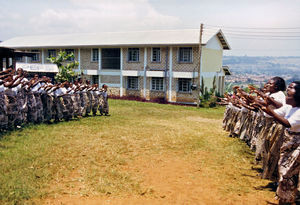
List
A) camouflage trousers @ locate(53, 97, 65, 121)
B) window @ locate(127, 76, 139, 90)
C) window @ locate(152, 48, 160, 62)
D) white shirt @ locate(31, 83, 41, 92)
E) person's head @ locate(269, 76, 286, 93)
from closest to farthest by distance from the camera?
person's head @ locate(269, 76, 286, 93), white shirt @ locate(31, 83, 41, 92), camouflage trousers @ locate(53, 97, 65, 121), window @ locate(152, 48, 160, 62), window @ locate(127, 76, 139, 90)

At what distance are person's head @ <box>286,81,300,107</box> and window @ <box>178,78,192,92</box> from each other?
18560mm

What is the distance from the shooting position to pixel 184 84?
23578 mm

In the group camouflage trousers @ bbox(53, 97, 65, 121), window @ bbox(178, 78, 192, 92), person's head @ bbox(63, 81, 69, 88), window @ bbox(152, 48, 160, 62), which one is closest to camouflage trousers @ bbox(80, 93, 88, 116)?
person's head @ bbox(63, 81, 69, 88)

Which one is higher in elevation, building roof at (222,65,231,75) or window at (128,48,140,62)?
→ window at (128,48,140,62)

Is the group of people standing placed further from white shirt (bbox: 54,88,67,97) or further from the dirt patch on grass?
white shirt (bbox: 54,88,67,97)

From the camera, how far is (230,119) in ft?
36.1

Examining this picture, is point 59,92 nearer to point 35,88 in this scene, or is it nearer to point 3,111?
point 35,88

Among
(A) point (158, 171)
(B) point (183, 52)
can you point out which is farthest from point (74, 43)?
(A) point (158, 171)

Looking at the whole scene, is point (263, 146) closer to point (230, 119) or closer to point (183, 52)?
point (230, 119)

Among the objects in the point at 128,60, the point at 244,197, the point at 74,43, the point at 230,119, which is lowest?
the point at 244,197

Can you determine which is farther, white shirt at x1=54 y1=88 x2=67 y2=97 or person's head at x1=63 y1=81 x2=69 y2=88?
person's head at x1=63 y1=81 x2=69 y2=88

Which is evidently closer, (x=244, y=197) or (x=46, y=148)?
(x=244, y=197)

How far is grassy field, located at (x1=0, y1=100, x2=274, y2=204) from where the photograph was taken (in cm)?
512

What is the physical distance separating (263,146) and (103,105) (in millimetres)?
9553
